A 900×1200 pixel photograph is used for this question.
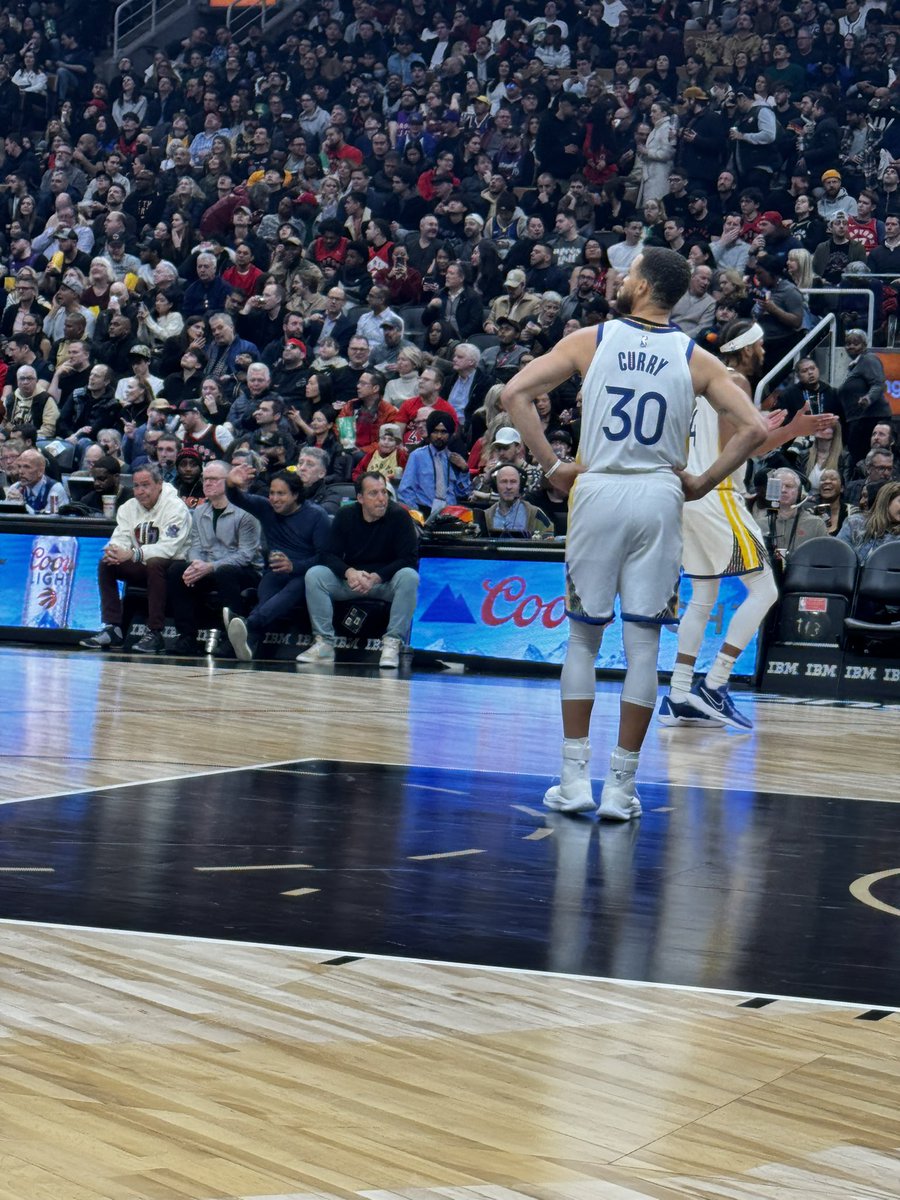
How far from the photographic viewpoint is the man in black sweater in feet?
45.3

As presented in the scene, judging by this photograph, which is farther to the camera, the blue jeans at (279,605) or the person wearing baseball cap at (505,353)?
the person wearing baseball cap at (505,353)

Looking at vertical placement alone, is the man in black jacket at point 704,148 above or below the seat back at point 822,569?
above

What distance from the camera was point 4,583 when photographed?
1531 centimetres

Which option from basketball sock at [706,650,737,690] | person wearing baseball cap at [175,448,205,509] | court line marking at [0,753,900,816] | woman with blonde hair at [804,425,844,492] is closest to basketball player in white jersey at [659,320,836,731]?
basketball sock at [706,650,737,690]

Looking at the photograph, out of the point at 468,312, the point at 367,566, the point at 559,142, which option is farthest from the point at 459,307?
the point at 367,566

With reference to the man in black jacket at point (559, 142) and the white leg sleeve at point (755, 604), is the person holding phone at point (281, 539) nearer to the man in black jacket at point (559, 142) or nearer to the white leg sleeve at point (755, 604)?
the white leg sleeve at point (755, 604)

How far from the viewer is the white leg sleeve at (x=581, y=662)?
6.33m

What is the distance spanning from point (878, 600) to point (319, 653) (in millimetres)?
4328

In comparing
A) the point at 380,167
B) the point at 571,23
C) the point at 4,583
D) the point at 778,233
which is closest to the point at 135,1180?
the point at 4,583

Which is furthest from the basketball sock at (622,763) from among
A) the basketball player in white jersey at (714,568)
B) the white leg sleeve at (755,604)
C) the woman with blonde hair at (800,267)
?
the woman with blonde hair at (800,267)

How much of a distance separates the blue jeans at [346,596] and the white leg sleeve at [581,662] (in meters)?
7.39

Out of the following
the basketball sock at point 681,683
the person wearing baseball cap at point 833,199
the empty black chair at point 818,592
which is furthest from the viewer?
the person wearing baseball cap at point 833,199

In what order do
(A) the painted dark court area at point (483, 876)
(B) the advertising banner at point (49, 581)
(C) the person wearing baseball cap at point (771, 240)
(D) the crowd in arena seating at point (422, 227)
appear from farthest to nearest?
(C) the person wearing baseball cap at point (771, 240) < (D) the crowd in arena seating at point (422, 227) < (B) the advertising banner at point (49, 581) < (A) the painted dark court area at point (483, 876)

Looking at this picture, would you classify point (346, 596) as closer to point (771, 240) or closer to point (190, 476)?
point (190, 476)
